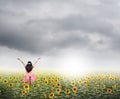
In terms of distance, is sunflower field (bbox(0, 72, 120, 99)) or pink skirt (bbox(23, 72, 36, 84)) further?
pink skirt (bbox(23, 72, 36, 84))

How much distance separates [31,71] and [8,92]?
2.23m

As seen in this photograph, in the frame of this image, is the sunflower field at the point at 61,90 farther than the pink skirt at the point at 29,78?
No

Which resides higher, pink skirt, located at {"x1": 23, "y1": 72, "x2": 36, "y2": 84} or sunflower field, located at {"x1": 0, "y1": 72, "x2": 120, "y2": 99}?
pink skirt, located at {"x1": 23, "y1": 72, "x2": 36, "y2": 84}

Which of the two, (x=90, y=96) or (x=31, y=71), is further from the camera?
(x=31, y=71)

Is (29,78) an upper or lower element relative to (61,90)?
upper

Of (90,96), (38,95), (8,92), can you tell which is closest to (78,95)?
(90,96)

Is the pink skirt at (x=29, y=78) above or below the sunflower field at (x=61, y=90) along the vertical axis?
above

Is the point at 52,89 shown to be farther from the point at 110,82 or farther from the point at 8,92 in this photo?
the point at 110,82

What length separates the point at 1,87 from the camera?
14.9 meters

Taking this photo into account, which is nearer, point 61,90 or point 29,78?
point 61,90

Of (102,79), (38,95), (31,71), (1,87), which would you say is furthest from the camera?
(102,79)

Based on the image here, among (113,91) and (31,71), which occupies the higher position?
(31,71)

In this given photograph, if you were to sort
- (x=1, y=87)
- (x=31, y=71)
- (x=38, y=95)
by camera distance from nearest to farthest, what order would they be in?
(x=38, y=95) < (x=1, y=87) < (x=31, y=71)

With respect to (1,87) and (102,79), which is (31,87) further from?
(102,79)
